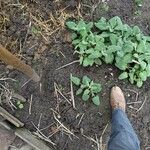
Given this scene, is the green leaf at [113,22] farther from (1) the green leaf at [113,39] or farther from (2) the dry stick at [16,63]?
(2) the dry stick at [16,63]

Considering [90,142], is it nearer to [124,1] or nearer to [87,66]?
[87,66]

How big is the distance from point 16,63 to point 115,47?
2.14 feet

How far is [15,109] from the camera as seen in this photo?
2.49m

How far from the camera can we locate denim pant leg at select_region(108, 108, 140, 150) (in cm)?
225

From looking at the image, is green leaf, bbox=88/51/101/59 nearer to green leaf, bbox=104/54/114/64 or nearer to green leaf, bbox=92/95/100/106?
green leaf, bbox=104/54/114/64

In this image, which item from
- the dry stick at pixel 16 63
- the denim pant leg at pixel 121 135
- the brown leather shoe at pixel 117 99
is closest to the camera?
the dry stick at pixel 16 63

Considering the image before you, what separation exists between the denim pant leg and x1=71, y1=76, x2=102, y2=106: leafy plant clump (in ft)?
0.49

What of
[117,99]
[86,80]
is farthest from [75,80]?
[117,99]

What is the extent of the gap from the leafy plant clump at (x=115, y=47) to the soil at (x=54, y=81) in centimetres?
6

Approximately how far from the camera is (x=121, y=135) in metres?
2.29

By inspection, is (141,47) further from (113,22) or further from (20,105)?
(20,105)

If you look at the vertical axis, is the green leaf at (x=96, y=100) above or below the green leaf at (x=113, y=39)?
below

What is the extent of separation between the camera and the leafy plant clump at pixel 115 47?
8.08 ft


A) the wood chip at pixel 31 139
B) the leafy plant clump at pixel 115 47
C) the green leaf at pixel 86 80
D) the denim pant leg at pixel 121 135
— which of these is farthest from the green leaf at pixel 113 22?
the wood chip at pixel 31 139
